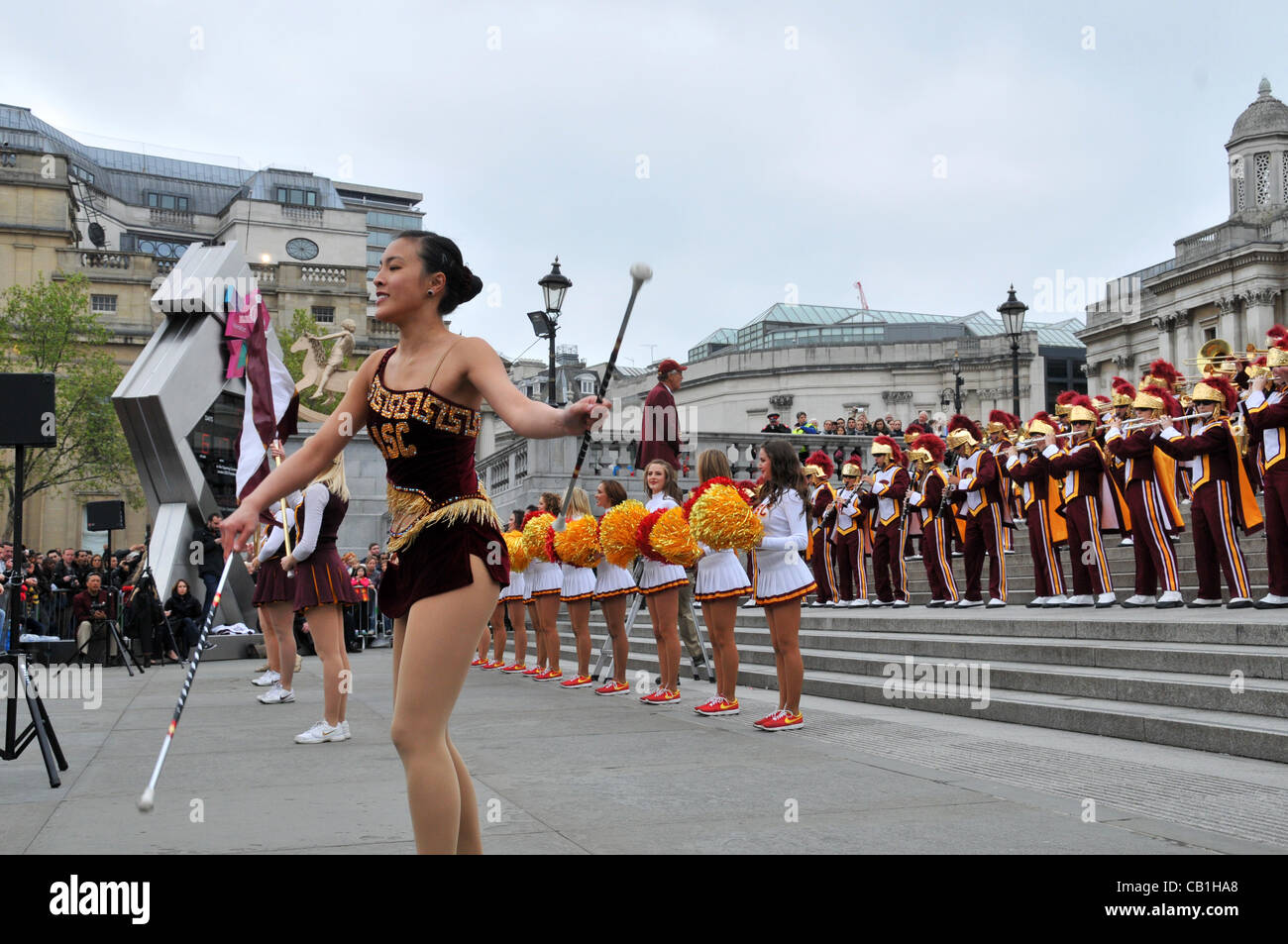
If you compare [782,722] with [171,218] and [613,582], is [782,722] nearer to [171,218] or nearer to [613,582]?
[613,582]

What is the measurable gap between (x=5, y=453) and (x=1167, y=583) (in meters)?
54.3

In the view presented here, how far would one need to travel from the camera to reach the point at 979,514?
15.1 m

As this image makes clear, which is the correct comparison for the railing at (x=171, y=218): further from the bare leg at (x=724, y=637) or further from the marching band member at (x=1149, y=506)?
the bare leg at (x=724, y=637)

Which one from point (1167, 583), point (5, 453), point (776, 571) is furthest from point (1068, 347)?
point (776, 571)

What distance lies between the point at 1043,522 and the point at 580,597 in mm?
5851

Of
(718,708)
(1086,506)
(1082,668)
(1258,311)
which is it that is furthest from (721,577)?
(1258,311)

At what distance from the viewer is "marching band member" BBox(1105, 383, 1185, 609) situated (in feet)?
39.9

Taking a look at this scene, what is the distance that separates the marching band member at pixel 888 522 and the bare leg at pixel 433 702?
1375cm

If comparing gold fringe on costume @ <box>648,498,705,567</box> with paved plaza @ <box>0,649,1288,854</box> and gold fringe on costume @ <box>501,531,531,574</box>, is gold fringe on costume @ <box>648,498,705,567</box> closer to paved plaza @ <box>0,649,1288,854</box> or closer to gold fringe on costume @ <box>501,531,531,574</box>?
paved plaza @ <box>0,649,1288,854</box>

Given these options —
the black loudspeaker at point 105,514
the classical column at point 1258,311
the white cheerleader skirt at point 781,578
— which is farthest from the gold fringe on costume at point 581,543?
the classical column at point 1258,311

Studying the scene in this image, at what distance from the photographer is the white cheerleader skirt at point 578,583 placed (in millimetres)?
12414

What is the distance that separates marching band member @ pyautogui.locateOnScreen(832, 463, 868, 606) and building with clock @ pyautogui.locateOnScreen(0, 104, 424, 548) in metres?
36.4

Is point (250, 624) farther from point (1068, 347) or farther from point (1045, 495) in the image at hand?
point (1068, 347)
